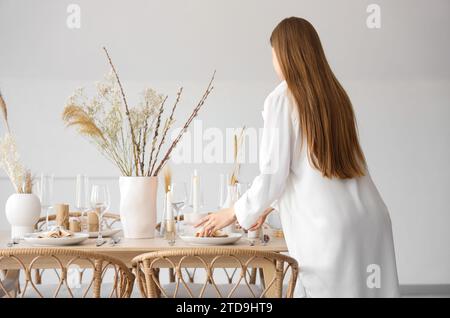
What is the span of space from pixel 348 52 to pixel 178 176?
1740 mm

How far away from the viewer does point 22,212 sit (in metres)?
2.48

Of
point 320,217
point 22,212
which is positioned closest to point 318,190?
point 320,217

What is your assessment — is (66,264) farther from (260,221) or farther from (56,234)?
(260,221)

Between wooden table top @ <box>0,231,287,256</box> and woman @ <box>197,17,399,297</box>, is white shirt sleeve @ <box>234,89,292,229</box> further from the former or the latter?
wooden table top @ <box>0,231,287,256</box>

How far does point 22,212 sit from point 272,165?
43.1 inches

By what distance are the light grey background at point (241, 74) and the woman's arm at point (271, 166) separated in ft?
9.82

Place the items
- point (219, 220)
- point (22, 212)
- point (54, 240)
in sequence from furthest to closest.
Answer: point (22, 212), point (54, 240), point (219, 220)

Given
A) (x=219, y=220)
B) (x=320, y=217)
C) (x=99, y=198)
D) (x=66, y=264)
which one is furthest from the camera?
(x=99, y=198)

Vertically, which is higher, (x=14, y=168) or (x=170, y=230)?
(x=14, y=168)

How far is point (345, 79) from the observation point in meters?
5.17

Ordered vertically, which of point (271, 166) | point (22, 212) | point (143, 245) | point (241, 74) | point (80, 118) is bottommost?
point (143, 245)

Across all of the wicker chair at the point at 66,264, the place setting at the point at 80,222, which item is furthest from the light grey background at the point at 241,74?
the wicker chair at the point at 66,264
